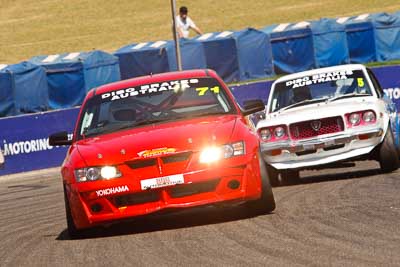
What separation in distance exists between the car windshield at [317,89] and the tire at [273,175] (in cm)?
99

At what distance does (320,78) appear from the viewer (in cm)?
1497

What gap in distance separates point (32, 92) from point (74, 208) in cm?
3012

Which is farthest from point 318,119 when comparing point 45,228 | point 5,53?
point 5,53

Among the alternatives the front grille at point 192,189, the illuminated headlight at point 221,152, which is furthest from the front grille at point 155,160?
the front grille at point 192,189

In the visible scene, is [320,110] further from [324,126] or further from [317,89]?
[317,89]

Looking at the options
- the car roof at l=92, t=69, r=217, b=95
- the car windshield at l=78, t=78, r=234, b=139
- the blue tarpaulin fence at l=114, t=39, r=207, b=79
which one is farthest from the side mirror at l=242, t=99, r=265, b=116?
the blue tarpaulin fence at l=114, t=39, r=207, b=79

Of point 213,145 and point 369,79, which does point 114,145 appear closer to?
point 213,145

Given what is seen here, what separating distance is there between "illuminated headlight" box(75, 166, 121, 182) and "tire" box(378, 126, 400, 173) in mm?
4386

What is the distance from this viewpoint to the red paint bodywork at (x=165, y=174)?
1024 centimetres

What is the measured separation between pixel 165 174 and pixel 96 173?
0.62m

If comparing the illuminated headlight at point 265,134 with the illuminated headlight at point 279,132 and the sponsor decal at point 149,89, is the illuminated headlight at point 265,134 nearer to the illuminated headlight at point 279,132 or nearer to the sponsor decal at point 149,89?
the illuminated headlight at point 279,132

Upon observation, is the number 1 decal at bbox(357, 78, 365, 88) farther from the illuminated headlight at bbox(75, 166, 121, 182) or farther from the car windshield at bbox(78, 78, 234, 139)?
the illuminated headlight at bbox(75, 166, 121, 182)

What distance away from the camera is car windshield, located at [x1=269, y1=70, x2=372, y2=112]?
48.9 feet

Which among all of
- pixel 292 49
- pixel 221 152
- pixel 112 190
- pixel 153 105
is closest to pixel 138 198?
pixel 112 190
